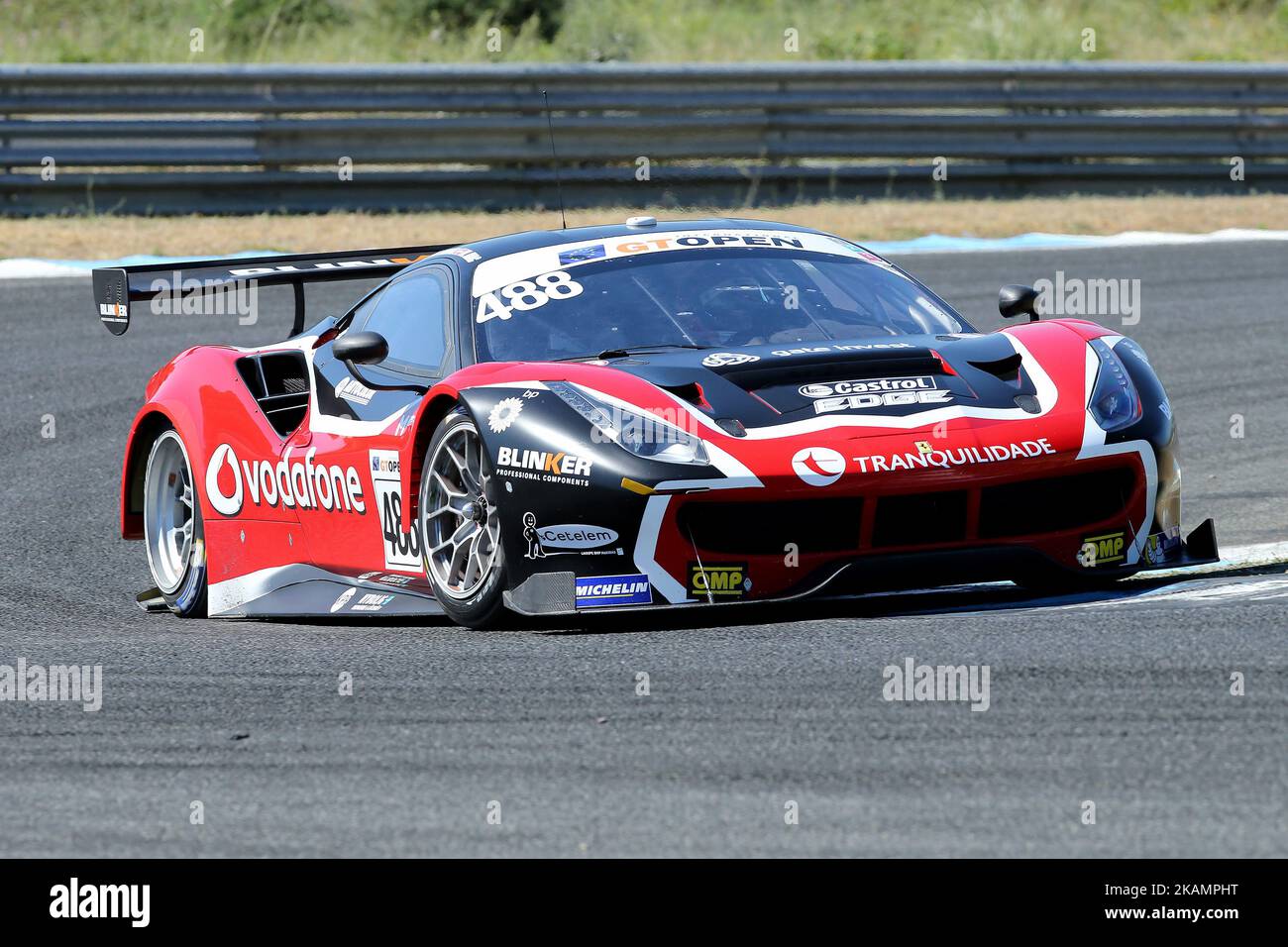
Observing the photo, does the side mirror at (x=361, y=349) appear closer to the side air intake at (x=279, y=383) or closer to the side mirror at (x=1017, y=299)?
the side air intake at (x=279, y=383)

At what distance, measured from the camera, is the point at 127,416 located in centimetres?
1048

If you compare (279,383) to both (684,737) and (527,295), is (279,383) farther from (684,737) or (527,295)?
(684,737)

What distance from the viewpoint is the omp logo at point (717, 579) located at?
5.43 metres

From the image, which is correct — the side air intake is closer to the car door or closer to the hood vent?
the car door

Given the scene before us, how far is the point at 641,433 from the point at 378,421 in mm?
1312

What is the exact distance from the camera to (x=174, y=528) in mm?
7832

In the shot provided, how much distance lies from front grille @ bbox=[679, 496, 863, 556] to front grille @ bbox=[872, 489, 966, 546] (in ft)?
0.22

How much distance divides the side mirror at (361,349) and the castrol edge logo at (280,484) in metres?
0.37

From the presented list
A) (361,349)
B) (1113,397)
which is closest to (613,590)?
(361,349)

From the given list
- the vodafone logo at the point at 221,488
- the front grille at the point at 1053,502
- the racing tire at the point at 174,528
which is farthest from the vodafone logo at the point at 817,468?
the racing tire at the point at 174,528

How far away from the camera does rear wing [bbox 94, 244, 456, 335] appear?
24.5ft
